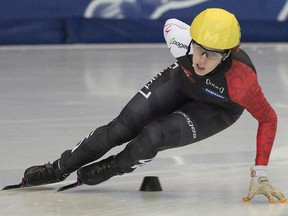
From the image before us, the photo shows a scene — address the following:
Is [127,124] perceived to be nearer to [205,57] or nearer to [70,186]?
[70,186]

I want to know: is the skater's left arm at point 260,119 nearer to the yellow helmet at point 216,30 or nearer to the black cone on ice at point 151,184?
the yellow helmet at point 216,30

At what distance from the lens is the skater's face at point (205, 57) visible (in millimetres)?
4059

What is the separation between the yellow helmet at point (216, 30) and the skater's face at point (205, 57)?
27mm

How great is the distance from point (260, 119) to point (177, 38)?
0.59 meters

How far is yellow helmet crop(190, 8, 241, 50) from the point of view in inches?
159

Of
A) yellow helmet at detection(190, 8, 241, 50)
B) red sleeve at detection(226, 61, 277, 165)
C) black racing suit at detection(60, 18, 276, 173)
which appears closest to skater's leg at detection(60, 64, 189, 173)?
black racing suit at detection(60, 18, 276, 173)

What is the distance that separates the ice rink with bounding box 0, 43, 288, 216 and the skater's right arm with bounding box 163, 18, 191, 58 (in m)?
0.66

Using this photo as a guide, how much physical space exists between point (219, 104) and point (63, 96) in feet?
10.4

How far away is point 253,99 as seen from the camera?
4.18 metres

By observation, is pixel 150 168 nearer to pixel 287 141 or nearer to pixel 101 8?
pixel 287 141

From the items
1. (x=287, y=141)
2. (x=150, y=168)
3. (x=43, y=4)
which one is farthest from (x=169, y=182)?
(x=43, y=4)

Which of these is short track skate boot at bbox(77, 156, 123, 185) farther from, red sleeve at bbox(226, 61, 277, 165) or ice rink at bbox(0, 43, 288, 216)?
red sleeve at bbox(226, 61, 277, 165)

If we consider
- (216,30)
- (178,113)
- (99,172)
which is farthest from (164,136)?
(216,30)

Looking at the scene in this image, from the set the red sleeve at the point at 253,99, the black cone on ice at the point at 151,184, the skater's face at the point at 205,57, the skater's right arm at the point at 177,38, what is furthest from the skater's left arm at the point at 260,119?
the black cone on ice at the point at 151,184
